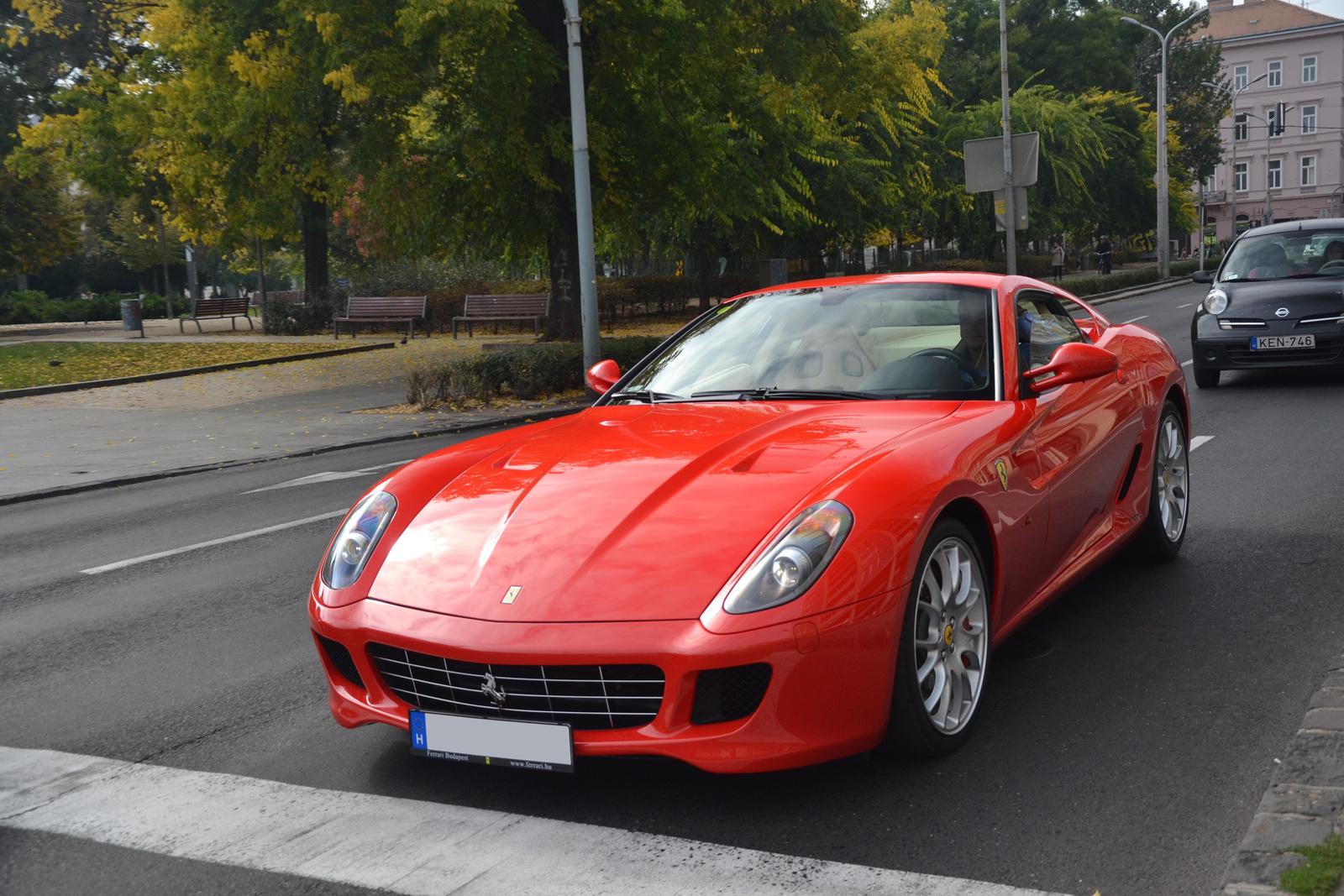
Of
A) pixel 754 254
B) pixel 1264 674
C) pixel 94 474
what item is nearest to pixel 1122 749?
pixel 1264 674

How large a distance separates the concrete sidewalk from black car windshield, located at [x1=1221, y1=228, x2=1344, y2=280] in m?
8.02

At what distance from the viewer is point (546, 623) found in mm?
3252

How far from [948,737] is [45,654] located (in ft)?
12.9

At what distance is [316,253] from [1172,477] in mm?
32390

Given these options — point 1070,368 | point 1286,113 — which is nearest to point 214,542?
point 1070,368

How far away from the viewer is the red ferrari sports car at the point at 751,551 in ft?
10.5

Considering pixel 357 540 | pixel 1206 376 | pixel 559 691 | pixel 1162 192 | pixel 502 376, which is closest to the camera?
pixel 559 691

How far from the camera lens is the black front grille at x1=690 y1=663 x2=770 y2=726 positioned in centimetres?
317

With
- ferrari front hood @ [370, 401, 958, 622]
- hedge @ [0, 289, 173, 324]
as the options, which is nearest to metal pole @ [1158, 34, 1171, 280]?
hedge @ [0, 289, 173, 324]

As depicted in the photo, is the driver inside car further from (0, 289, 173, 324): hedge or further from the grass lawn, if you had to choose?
(0, 289, 173, 324): hedge

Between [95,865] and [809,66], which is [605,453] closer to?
[95,865]

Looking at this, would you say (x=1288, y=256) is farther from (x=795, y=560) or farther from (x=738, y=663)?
(x=738, y=663)

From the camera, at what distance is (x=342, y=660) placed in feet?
12.1

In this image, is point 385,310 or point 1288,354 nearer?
point 1288,354
